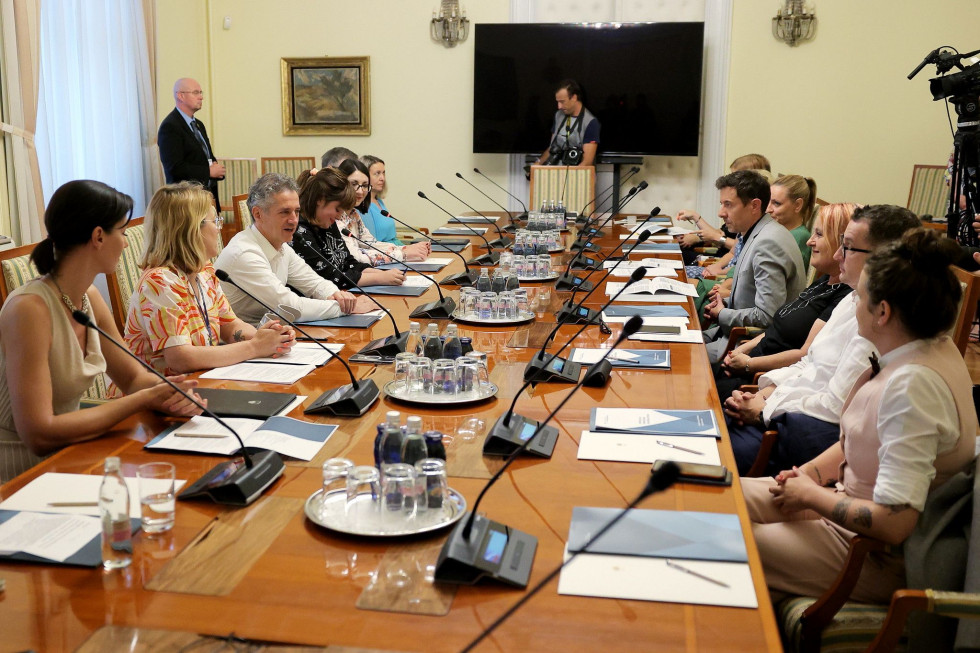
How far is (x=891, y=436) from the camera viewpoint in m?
1.78

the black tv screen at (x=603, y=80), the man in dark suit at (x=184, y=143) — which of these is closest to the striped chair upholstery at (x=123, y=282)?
the man in dark suit at (x=184, y=143)

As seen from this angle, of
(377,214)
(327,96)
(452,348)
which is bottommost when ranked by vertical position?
(452,348)

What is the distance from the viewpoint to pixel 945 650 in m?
1.72

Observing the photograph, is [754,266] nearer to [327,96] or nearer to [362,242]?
[362,242]

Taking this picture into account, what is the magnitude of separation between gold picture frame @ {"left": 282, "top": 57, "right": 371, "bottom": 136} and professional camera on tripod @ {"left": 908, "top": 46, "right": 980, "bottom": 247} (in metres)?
4.57

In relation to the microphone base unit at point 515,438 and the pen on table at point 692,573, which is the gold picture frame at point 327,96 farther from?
the pen on table at point 692,573

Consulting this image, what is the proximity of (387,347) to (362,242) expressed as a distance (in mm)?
2113

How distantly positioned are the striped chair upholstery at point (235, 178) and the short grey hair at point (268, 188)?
4.66 m

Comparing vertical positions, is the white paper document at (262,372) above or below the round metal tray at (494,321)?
below

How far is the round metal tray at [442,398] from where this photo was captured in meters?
2.17

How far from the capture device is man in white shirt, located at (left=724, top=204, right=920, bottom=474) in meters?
2.43

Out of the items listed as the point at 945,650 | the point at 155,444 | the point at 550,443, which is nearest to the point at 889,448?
the point at 945,650

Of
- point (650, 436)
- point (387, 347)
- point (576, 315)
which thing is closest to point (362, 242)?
point (576, 315)

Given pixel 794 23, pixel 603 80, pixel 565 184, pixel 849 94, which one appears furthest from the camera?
pixel 603 80
